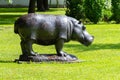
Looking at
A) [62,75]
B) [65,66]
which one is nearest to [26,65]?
[65,66]

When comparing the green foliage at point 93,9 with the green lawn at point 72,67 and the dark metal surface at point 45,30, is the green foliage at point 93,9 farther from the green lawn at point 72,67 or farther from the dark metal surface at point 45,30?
the dark metal surface at point 45,30

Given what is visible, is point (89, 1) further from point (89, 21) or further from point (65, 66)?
point (65, 66)

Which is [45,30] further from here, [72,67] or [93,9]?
[93,9]

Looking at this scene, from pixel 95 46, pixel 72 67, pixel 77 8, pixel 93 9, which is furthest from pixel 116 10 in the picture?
pixel 72 67

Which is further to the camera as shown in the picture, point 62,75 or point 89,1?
point 89,1

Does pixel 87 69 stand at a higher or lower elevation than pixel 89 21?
higher

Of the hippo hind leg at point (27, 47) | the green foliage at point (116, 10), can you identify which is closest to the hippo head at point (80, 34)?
the hippo hind leg at point (27, 47)

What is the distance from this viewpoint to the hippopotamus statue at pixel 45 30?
13.2 meters

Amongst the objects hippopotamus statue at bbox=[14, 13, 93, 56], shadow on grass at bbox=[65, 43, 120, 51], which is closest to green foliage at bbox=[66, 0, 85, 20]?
shadow on grass at bbox=[65, 43, 120, 51]

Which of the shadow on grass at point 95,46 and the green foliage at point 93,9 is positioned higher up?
the shadow on grass at point 95,46

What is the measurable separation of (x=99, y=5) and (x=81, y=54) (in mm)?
17239

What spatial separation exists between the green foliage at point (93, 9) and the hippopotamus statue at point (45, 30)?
18.8m

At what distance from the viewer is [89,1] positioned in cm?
3259

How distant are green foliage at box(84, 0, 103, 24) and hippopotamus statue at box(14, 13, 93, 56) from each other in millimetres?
18753
